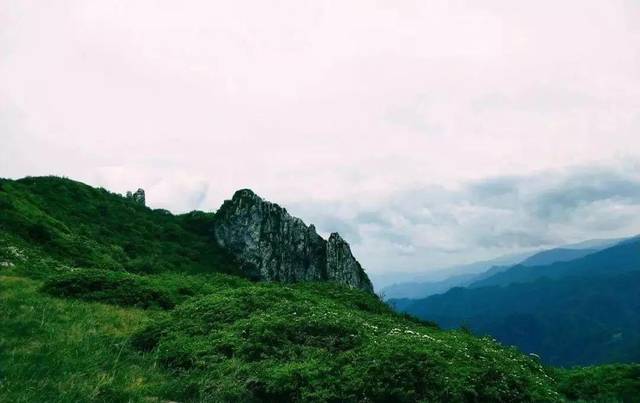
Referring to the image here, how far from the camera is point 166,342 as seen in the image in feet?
46.7

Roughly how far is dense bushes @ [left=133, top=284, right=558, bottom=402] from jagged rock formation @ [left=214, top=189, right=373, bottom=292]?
145 feet

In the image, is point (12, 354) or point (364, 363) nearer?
point (12, 354)

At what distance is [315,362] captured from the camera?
12.3m

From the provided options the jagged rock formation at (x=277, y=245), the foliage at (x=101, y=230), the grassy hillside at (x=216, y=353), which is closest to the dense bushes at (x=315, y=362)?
the grassy hillside at (x=216, y=353)

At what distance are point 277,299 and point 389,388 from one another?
10837 millimetres

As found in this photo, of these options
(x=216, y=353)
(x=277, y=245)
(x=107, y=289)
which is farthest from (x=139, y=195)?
(x=216, y=353)

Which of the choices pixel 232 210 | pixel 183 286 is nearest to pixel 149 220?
pixel 232 210

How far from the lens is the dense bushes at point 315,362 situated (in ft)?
36.5

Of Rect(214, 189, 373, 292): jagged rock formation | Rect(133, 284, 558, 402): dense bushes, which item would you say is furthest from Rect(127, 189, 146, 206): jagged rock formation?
Rect(133, 284, 558, 402): dense bushes

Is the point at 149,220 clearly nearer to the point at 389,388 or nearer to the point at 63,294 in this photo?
the point at 63,294

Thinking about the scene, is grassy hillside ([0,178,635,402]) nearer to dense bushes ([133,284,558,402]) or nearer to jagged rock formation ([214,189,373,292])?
dense bushes ([133,284,558,402])

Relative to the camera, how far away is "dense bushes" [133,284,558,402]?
11125 millimetres

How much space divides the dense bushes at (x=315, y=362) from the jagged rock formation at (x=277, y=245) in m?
44.1

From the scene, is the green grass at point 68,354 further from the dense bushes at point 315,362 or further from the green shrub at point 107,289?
the green shrub at point 107,289
